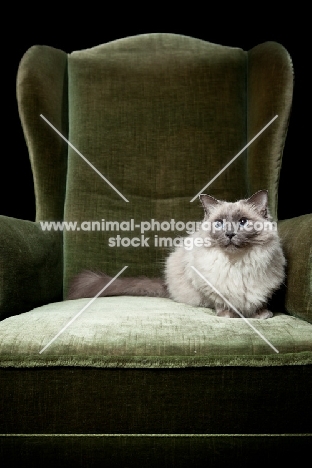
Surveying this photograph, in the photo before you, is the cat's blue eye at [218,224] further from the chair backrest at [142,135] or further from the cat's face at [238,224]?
the chair backrest at [142,135]

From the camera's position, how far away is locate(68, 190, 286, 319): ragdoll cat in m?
1.72

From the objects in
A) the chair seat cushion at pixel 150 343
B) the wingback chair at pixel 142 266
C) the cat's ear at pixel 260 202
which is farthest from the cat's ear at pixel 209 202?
the chair seat cushion at pixel 150 343

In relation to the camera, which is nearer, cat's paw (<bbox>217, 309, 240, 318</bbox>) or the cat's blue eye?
cat's paw (<bbox>217, 309, 240, 318</bbox>)

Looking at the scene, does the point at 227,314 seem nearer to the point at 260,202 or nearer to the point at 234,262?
the point at 234,262

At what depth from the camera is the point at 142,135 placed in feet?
7.52

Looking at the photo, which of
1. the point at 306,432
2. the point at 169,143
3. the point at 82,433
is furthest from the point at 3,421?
the point at 169,143

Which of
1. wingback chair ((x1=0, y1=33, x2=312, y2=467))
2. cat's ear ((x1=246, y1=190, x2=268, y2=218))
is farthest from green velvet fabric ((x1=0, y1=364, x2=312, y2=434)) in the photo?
cat's ear ((x1=246, y1=190, x2=268, y2=218))

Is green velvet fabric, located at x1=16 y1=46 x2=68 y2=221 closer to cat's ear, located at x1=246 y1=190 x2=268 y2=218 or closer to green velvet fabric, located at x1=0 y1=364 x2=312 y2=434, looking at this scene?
cat's ear, located at x1=246 y1=190 x2=268 y2=218

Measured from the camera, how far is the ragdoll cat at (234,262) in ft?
5.63

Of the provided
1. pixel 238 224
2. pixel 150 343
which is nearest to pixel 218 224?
pixel 238 224

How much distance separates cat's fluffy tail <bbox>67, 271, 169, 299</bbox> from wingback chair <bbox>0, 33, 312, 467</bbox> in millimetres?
94

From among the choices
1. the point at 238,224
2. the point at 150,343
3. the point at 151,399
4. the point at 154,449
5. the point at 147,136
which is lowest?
the point at 154,449

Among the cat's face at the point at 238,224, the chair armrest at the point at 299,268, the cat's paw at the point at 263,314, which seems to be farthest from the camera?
the cat's face at the point at 238,224

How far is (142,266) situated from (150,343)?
908 millimetres
